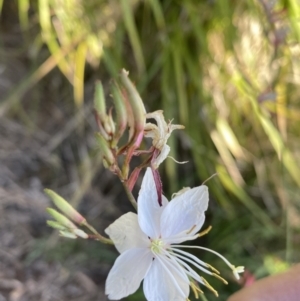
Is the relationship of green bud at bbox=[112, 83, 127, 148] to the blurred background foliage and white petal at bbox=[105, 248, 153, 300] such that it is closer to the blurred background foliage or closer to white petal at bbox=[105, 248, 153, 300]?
white petal at bbox=[105, 248, 153, 300]


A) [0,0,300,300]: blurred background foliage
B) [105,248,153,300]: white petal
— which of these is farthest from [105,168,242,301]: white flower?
[0,0,300,300]: blurred background foliage

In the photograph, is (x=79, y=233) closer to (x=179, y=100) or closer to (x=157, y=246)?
(x=157, y=246)

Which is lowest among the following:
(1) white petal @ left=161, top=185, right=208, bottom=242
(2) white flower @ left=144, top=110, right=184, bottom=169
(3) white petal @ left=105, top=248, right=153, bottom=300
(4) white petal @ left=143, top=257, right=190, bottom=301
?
(4) white petal @ left=143, top=257, right=190, bottom=301

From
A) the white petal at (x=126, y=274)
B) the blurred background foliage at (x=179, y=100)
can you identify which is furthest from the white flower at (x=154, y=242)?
the blurred background foliage at (x=179, y=100)

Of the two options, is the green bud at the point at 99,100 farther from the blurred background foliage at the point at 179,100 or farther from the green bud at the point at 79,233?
the blurred background foliage at the point at 179,100

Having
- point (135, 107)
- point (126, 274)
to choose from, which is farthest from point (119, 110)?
point (126, 274)

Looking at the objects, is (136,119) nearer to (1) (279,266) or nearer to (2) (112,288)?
(2) (112,288)
